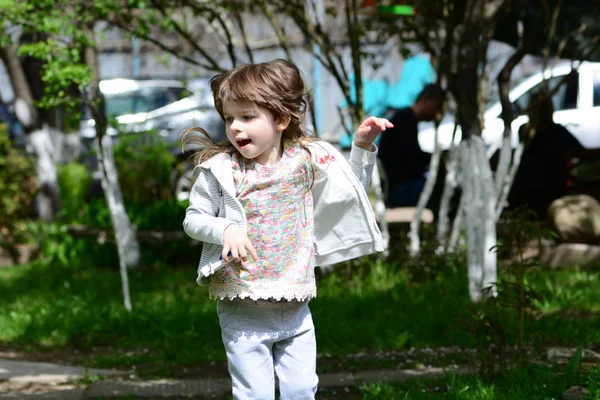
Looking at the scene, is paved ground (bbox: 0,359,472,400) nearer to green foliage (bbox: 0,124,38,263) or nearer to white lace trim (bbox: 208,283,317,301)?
white lace trim (bbox: 208,283,317,301)

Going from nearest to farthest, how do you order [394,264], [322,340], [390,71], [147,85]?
[322,340], [394,264], [147,85], [390,71]

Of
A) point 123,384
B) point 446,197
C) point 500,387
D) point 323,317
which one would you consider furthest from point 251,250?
point 446,197

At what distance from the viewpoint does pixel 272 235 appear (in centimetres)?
311

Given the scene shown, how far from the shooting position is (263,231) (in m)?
3.11

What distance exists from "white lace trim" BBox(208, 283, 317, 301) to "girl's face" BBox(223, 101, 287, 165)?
1.45 ft

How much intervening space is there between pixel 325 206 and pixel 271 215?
24cm

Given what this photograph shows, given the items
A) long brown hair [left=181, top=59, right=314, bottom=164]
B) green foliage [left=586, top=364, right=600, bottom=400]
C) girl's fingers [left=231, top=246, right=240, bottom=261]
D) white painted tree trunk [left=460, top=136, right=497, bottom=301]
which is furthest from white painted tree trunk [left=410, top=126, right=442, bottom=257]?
girl's fingers [left=231, top=246, right=240, bottom=261]

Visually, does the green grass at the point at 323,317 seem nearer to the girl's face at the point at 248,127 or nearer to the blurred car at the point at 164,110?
the girl's face at the point at 248,127

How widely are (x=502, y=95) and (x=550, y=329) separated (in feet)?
5.46

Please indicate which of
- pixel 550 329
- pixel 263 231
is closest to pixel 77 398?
pixel 263 231

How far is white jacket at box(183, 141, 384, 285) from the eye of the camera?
3068 mm

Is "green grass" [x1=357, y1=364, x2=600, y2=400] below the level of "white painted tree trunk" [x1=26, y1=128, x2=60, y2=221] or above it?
below

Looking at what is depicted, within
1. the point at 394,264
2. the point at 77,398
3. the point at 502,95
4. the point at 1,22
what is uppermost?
the point at 1,22

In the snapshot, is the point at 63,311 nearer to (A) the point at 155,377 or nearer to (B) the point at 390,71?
(A) the point at 155,377
